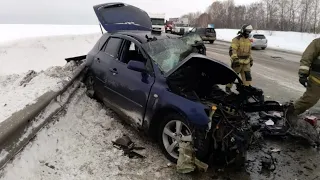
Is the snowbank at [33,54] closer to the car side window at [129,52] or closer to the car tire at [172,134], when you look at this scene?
the car side window at [129,52]

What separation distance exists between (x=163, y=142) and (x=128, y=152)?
499 mm

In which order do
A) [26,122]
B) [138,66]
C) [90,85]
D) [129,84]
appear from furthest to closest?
1. [90,85]
2. [129,84]
3. [138,66]
4. [26,122]

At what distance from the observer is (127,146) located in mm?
4531

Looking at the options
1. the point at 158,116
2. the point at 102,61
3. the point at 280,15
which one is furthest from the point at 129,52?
the point at 280,15

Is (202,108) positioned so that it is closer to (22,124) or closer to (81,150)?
(81,150)

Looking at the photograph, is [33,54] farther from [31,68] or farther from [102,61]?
[102,61]

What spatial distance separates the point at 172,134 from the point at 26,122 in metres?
1.76

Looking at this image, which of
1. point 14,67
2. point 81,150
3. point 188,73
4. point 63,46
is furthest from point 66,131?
point 63,46

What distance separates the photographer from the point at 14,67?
1266cm

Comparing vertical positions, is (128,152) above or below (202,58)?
below

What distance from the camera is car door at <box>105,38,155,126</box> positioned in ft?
15.3

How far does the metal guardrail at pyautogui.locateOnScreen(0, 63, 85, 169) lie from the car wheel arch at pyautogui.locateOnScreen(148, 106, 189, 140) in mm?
1387

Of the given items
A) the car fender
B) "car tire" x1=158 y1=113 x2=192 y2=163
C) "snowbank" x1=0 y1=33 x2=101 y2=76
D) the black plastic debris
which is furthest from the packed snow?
"car tire" x1=158 y1=113 x2=192 y2=163

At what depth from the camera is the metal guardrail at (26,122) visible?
321 cm
